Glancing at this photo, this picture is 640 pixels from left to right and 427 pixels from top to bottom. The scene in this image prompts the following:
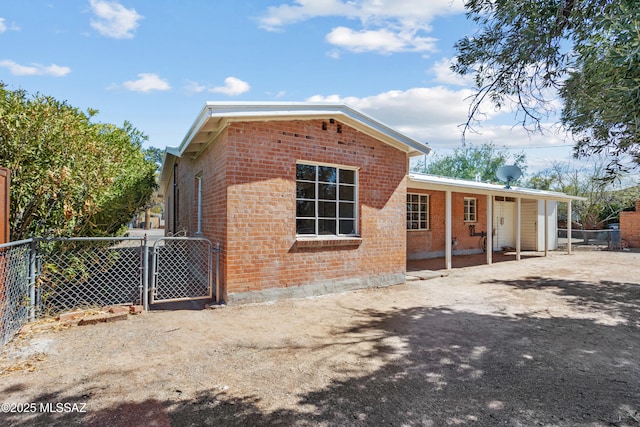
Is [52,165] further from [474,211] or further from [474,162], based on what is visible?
[474,162]

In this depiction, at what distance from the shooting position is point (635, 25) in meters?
2.81

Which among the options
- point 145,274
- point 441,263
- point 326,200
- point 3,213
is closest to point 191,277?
point 145,274

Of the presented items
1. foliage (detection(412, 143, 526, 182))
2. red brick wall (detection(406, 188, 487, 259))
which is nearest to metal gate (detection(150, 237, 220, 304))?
red brick wall (detection(406, 188, 487, 259))

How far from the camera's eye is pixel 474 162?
1554 inches

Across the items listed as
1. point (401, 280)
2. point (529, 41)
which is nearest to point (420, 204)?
point (401, 280)

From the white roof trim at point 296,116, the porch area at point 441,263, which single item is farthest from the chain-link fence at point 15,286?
the porch area at point 441,263

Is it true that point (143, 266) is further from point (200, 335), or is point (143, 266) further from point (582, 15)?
point (582, 15)

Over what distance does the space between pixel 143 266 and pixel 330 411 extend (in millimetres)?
4331

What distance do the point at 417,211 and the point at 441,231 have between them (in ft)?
4.94

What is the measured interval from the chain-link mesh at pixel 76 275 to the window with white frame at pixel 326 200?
3.05 metres

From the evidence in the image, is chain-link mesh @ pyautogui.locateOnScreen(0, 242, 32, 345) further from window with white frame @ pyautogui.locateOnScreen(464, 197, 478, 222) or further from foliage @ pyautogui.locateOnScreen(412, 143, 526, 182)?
foliage @ pyautogui.locateOnScreen(412, 143, 526, 182)

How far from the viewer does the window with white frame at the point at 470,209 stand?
1491cm

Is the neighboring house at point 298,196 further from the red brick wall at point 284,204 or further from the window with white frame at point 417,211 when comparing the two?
the window with white frame at point 417,211

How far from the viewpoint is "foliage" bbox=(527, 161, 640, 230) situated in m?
21.8
